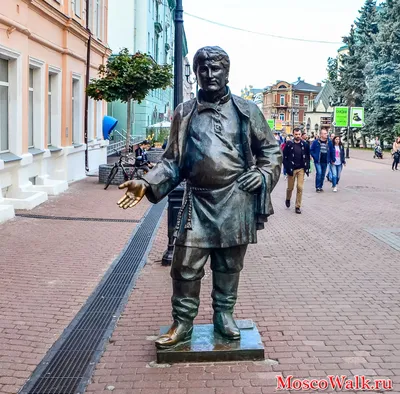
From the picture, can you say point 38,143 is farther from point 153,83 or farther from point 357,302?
point 357,302

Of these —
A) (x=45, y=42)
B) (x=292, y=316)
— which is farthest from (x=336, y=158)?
(x=292, y=316)

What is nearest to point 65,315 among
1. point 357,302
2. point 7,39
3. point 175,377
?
point 175,377

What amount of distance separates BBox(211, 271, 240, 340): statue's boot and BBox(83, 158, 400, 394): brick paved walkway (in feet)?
0.85

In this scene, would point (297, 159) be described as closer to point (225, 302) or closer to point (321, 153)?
point (321, 153)

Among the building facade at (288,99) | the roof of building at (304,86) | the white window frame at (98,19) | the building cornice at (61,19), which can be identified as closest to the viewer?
the building cornice at (61,19)

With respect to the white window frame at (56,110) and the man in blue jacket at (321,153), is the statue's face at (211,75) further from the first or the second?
the white window frame at (56,110)

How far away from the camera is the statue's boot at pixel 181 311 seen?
4.09m

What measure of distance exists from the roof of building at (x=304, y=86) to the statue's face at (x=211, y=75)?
116469 millimetres

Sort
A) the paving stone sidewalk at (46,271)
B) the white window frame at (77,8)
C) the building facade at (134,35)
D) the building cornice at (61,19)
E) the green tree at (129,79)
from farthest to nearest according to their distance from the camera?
the building facade at (134,35) < the white window frame at (77,8) < the green tree at (129,79) < the building cornice at (61,19) < the paving stone sidewalk at (46,271)

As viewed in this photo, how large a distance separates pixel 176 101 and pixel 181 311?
515 centimetres

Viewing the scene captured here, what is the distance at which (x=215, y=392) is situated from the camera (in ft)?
12.0

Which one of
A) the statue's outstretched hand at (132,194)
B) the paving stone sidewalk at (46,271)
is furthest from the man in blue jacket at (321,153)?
the statue's outstretched hand at (132,194)

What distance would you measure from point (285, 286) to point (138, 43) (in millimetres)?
30927

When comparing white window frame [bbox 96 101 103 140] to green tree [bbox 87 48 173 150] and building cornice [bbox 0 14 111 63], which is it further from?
green tree [bbox 87 48 173 150]
